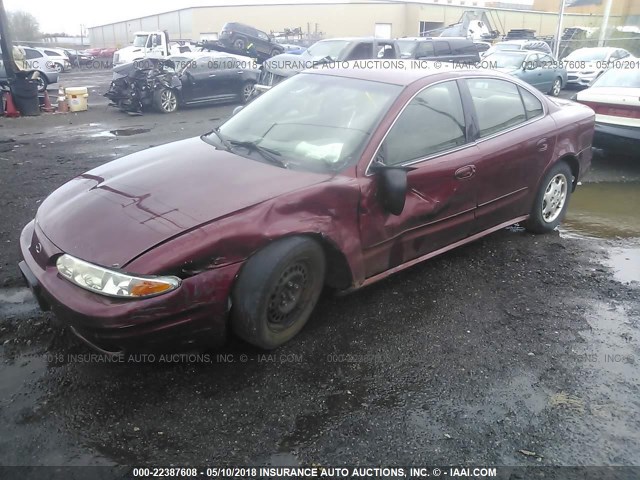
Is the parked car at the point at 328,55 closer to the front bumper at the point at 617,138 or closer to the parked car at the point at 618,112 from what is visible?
the parked car at the point at 618,112

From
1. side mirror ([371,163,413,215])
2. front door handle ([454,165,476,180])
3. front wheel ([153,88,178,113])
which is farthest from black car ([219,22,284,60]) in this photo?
side mirror ([371,163,413,215])

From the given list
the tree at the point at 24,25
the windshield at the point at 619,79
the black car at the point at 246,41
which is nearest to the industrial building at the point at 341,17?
the tree at the point at 24,25

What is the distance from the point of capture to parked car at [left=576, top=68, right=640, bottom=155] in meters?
7.09

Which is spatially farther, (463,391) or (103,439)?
(463,391)

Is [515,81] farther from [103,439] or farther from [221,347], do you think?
[103,439]

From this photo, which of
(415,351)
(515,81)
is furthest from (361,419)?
(515,81)

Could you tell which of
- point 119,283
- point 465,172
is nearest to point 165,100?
point 465,172

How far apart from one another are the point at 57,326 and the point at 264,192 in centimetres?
Result: 162

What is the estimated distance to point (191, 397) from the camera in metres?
2.71

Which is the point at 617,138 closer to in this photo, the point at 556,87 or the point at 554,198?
the point at 554,198

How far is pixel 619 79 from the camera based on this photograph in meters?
7.93

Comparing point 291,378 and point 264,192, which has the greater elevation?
point 264,192

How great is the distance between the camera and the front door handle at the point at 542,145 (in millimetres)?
4473

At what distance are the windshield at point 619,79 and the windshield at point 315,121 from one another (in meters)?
5.82
